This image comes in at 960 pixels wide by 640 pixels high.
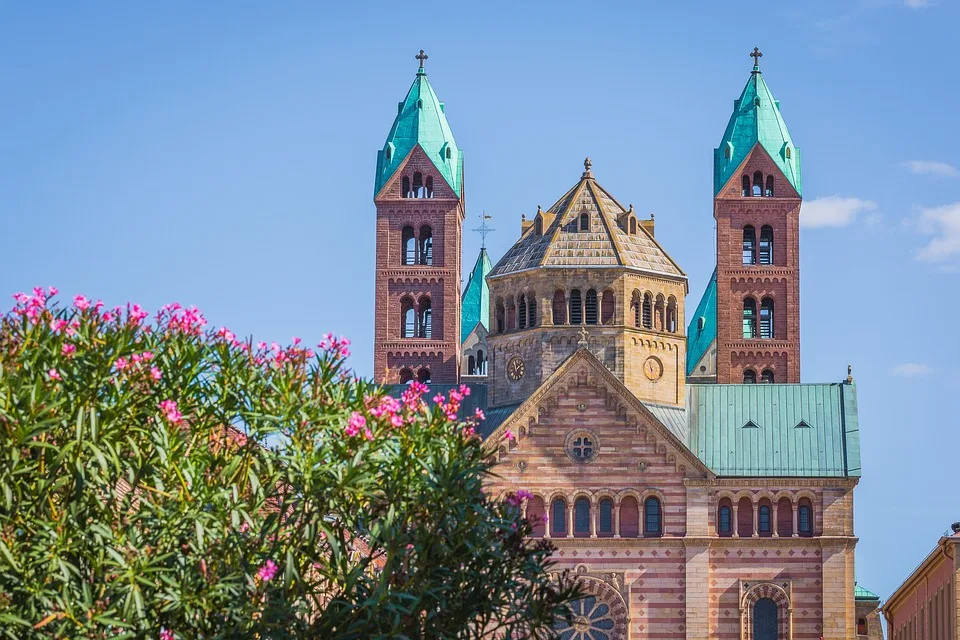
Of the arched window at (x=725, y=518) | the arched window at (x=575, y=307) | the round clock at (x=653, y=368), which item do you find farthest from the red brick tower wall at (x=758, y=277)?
the arched window at (x=725, y=518)

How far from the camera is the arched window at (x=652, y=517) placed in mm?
94812

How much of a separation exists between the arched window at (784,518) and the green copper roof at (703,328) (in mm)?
33099

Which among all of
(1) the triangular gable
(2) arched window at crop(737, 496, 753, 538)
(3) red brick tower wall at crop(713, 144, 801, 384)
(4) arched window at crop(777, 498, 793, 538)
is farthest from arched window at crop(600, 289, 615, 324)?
(4) arched window at crop(777, 498, 793, 538)

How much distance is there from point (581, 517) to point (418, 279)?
71.6ft

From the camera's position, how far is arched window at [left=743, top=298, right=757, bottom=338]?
363 ft

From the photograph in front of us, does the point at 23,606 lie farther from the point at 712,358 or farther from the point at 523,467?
the point at 712,358

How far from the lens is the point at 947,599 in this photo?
8244 cm

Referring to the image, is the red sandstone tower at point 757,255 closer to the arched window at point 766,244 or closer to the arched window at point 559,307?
the arched window at point 766,244

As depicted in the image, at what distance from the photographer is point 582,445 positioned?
95125 millimetres

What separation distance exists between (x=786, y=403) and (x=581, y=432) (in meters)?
11.9

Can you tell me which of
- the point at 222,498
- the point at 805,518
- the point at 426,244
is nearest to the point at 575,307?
the point at 805,518

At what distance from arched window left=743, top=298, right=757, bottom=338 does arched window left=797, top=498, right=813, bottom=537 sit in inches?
651

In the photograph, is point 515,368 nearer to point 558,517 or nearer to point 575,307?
point 575,307

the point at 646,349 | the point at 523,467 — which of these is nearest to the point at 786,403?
the point at 646,349
